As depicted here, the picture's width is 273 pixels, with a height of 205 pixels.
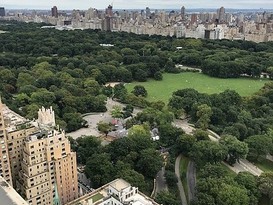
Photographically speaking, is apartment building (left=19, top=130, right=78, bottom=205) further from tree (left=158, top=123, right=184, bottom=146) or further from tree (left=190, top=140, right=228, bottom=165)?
tree (left=158, top=123, right=184, bottom=146)

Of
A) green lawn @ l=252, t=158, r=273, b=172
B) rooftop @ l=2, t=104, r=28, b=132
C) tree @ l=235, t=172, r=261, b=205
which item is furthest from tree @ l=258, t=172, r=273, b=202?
rooftop @ l=2, t=104, r=28, b=132

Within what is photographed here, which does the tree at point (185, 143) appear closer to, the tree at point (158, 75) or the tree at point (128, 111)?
the tree at point (128, 111)

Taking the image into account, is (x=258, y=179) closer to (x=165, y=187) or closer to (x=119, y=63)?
(x=165, y=187)

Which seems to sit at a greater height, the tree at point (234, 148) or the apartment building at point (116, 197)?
the apartment building at point (116, 197)

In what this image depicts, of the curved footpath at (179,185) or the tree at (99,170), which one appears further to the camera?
the curved footpath at (179,185)

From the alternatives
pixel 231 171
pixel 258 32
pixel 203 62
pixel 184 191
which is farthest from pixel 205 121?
pixel 258 32

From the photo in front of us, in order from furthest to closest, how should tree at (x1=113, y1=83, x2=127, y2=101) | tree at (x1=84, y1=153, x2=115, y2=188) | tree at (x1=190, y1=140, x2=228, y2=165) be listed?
tree at (x1=113, y1=83, x2=127, y2=101), tree at (x1=190, y1=140, x2=228, y2=165), tree at (x1=84, y1=153, x2=115, y2=188)

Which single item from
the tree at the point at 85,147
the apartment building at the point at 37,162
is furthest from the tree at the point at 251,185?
the apartment building at the point at 37,162
